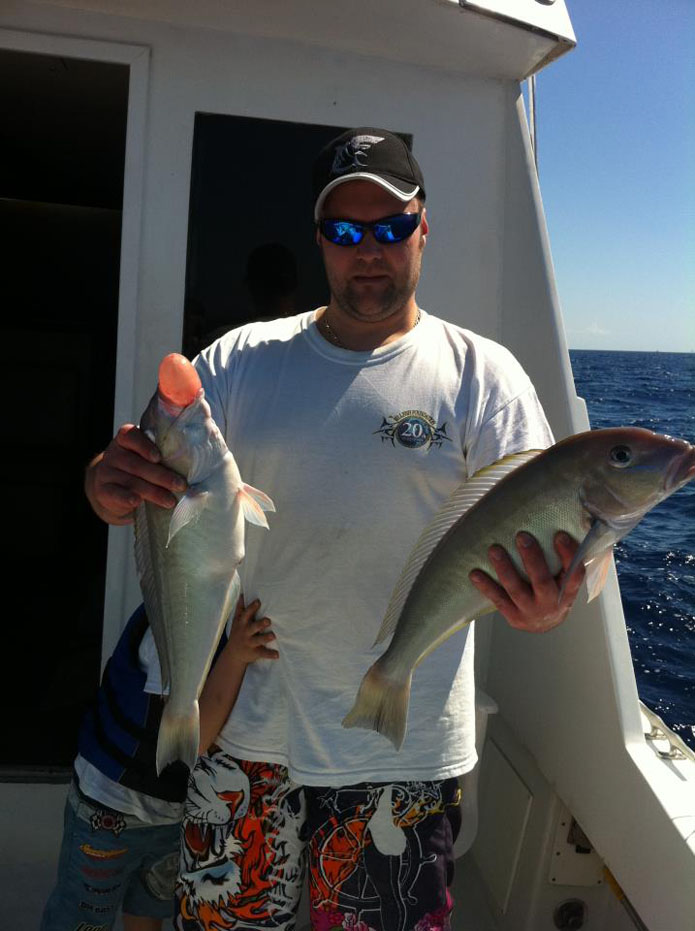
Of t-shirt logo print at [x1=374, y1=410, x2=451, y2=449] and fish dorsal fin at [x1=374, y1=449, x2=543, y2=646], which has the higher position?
t-shirt logo print at [x1=374, y1=410, x2=451, y2=449]

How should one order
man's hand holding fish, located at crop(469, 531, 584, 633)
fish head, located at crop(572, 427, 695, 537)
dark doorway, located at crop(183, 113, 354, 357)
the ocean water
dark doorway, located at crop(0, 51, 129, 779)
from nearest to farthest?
fish head, located at crop(572, 427, 695, 537) → man's hand holding fish, located at crop(469, 531, 584, 633) → dark doorway, located at crop(183, 113, 354, 357) → dark doorway, located at crop(0, 51, 129, 779) → the ocean water

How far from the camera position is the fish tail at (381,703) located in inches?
72.4

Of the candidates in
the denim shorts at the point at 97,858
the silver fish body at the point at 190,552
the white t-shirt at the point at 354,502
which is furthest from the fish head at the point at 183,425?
the denim shorts at the point at 97,858

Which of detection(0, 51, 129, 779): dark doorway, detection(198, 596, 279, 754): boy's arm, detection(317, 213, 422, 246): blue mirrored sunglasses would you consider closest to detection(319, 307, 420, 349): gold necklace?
detection(317, 213, 422, 246): blue mirrored sunglasses

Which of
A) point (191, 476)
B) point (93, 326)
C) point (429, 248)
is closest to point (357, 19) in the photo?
point (429, 248)

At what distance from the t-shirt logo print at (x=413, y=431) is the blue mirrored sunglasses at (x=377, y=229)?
1.51ft

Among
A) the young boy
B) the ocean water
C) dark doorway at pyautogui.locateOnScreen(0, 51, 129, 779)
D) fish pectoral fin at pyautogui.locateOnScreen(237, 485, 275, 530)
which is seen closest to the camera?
fish pectoral fin at pyautogui.locateOnScreen(237, 485, 275, 530)

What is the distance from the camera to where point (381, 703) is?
1852 mm

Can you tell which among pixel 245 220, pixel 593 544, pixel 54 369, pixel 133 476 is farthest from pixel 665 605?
pixel 133 476

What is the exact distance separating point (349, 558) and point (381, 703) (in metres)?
0.37

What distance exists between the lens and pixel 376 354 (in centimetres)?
212

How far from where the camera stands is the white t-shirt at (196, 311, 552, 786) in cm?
204

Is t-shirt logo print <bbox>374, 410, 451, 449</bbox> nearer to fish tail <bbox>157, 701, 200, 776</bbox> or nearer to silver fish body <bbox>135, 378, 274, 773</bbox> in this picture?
silver fish body <bbox>135, 378, 274, 773</bbox>

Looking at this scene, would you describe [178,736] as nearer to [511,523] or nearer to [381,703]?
[381,703]
